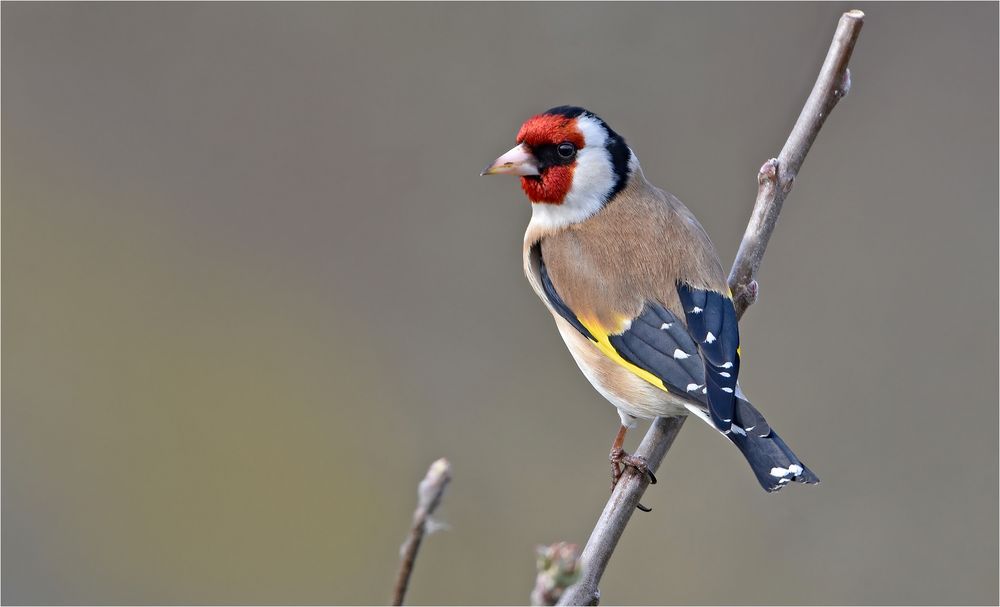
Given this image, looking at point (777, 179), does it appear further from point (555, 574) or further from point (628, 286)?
point (555, 574)

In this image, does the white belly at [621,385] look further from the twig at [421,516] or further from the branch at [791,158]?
the twig at [421,516]

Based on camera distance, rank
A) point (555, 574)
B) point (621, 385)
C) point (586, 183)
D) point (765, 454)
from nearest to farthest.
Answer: point (555, 574) < point (765, 454) < point (621, 385) < point (586, 183)

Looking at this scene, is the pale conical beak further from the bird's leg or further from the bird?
the bird's leg

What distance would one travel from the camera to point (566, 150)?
151 inches

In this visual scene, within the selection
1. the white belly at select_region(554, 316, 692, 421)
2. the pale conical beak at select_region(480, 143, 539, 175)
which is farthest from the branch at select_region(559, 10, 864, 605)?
the pale conical beak at select_region(480, 143, 539, 175)

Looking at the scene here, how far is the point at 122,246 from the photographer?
7488 mm

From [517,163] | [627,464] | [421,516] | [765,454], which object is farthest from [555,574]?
[517,163]

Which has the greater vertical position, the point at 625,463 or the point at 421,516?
the point at 625,463

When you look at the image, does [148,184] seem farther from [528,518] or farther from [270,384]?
[528,518]

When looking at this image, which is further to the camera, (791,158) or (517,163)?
(517,163)

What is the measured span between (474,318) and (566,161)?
3110 mm

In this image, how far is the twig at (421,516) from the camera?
1689 mm

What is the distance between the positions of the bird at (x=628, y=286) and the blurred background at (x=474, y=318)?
86.2 inches

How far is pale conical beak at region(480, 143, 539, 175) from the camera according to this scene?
3701 mm
